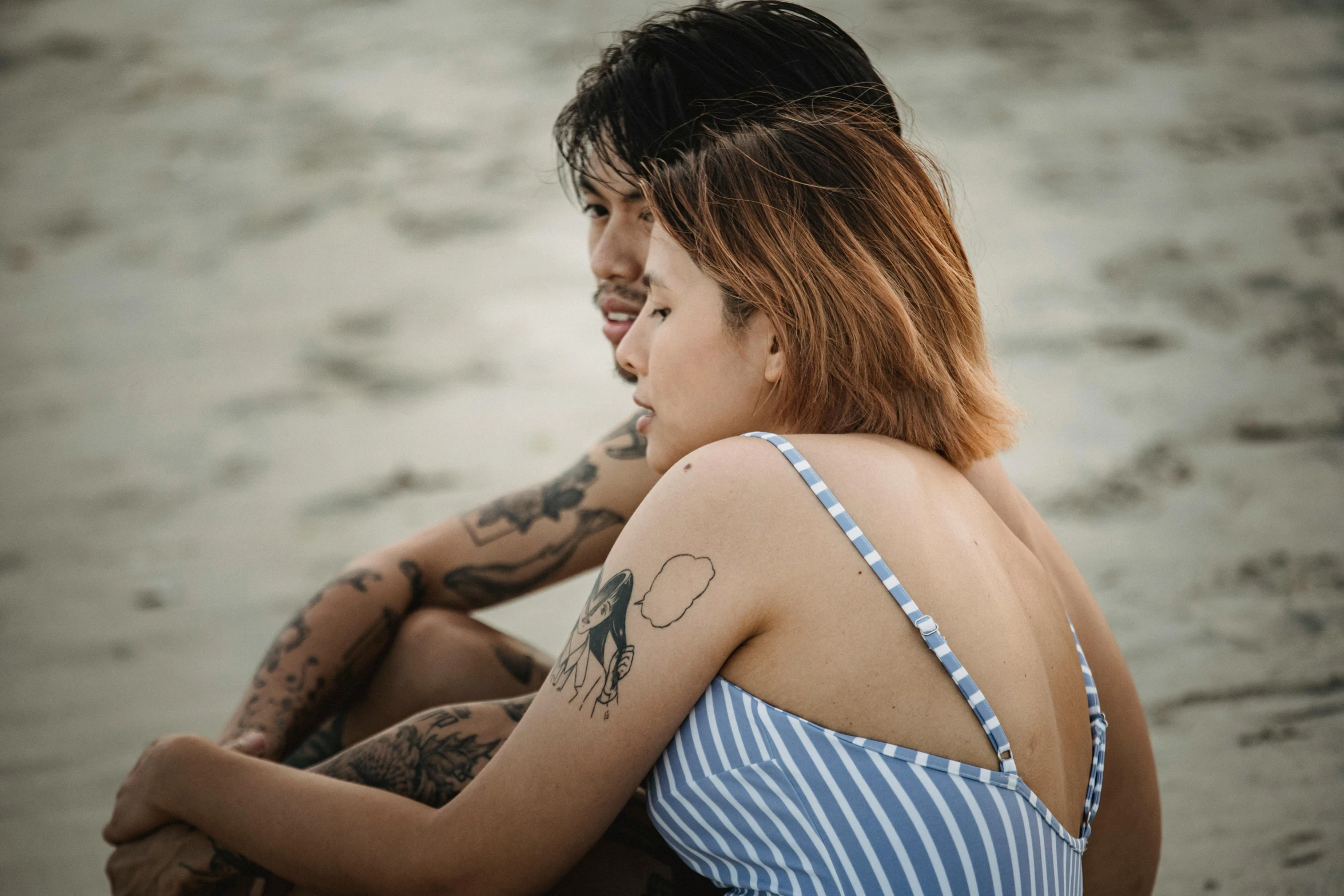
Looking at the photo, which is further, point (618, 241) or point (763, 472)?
point (618, 241)

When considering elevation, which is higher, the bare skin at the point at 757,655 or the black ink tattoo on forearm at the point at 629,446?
the bare skin at the point at 757,655

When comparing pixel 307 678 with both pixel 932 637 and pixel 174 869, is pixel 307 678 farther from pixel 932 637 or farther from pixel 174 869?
pixel 932 637

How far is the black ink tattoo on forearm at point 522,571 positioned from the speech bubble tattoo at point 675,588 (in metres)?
1.04

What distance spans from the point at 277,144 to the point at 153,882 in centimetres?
535

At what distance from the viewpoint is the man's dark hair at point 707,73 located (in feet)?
6.06

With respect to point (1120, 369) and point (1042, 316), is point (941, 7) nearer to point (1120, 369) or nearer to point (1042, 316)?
A: point (1042, 316)

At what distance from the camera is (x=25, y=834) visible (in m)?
2.67

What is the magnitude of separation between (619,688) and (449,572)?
1169mm

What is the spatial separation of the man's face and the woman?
2.13ft

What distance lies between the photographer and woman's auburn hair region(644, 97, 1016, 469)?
1434 mm

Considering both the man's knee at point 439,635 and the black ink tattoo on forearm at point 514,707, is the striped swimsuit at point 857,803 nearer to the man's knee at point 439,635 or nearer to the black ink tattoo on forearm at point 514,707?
the black ink tattoo on forearm at point 514,707

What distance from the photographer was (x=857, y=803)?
124 cm

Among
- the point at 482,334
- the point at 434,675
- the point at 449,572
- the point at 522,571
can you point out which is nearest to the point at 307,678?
the point at 434,675

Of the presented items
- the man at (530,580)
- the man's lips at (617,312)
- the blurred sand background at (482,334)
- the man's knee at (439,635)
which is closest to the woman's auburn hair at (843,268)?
the man at (530,580)
